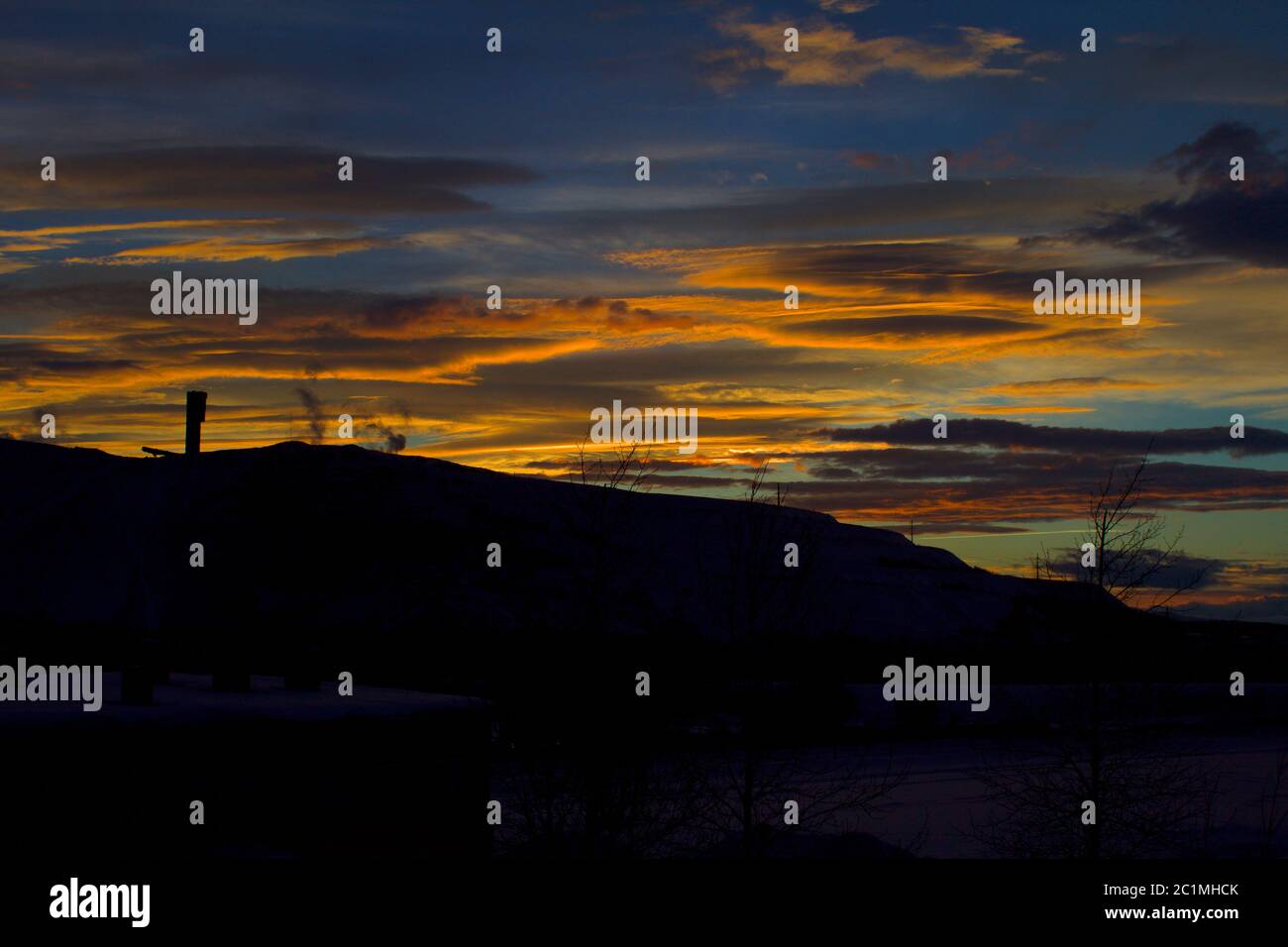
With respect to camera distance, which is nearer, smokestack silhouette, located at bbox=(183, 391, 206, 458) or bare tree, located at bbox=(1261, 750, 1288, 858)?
bare tree, located at bbox=(1261, 750, 1288, 858)

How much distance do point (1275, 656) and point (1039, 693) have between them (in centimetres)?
3503

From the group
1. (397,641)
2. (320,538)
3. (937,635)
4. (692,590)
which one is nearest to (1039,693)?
(937,635)

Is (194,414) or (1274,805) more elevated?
(194,414)

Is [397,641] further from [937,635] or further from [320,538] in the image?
[937,635]

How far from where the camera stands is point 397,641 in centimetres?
5144

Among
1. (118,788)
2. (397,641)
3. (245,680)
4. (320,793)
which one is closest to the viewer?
(118,788)

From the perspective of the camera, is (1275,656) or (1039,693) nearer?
(1039,693)

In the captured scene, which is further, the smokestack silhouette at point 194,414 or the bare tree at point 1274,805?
the smokestack silhouette at point 194,414

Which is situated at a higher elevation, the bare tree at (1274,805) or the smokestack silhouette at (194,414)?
the smokestack silhouette at (194,414)

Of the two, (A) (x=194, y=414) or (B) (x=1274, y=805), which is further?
(A) (x=194, y=414)

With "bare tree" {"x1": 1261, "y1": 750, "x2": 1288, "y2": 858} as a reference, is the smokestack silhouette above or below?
above
